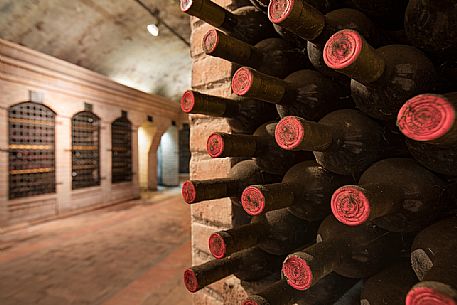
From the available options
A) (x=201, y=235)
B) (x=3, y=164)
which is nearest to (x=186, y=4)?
(x=201, y=235)

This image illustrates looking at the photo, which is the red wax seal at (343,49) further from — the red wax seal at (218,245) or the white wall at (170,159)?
the white wall at (170,159)

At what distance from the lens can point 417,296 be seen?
363mm

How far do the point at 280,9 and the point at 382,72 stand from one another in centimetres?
21

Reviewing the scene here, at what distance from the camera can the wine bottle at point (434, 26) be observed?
521 mm

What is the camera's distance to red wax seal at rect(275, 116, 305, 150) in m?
0.51

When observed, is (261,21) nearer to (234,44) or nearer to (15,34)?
(234,44)

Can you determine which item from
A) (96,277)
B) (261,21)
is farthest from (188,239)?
(261,21)

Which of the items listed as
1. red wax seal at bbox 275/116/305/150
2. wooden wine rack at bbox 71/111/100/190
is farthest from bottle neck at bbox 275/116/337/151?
wooden wine rack at bbox 71/111/100/190

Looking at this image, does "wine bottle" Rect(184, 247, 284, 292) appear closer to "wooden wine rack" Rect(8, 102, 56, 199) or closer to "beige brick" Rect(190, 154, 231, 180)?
"beige brick" Rect(190, 154, 231, 180)

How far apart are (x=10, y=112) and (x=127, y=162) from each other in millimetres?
3832

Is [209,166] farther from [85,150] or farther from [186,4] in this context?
[85,150]

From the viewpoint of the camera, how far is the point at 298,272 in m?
0.52

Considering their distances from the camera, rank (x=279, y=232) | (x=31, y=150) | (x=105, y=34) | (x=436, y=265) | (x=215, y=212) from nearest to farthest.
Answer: (x=436, y=265) → (x=279, y=232) → (x=215, y=212) → (x=31, y=150) → (x=105, y=34)

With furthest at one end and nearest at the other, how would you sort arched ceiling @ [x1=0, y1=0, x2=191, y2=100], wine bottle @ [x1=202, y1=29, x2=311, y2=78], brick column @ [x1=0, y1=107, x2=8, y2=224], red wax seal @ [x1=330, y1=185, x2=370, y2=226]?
arched ceiling @ [x1=0, y1=0, x2=191, y2=100] < brick column @ [x1=0, y1=107, x2=8, y2=224] < wine bottle @ [x1=202, y1=29, x2=311, y2=78] < red wax seal @ [x1=330, y1=185, x2=370, y2=226]
